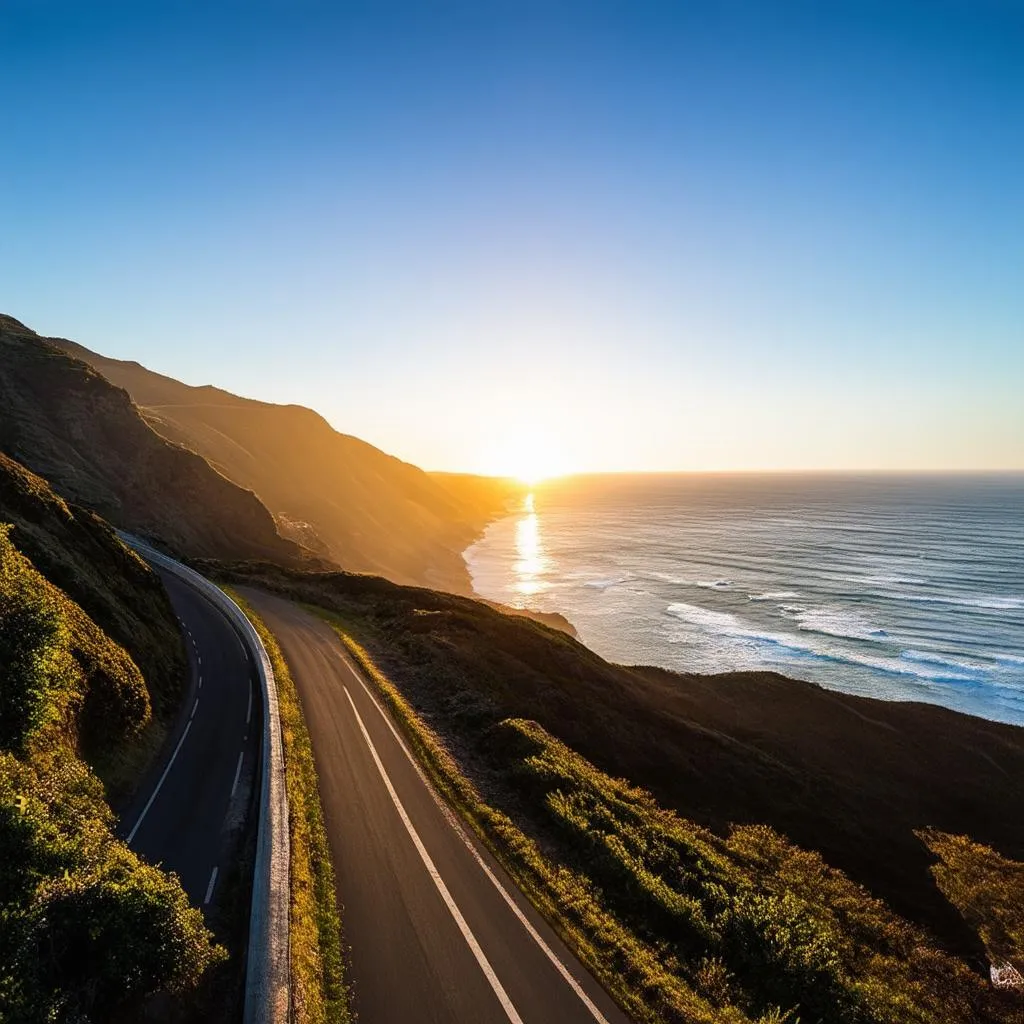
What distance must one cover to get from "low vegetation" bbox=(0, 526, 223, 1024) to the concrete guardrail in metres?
0.90

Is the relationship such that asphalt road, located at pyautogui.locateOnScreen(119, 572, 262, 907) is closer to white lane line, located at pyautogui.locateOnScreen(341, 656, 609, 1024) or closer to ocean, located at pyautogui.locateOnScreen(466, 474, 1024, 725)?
white lane line, located at pyautogui.locateOnScreen(341, 656, 609, 1024)

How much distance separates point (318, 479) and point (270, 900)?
12672cm

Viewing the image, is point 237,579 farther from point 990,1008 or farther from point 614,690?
point 990,1008

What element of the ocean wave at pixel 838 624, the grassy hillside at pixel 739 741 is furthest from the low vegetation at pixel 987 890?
the ocean wave at pixel 838 624

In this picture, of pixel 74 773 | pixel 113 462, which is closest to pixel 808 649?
pixel 74 773

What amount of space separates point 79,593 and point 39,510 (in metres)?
5.16

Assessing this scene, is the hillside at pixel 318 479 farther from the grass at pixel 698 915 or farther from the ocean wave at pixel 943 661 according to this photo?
the grass at pixel 698 915

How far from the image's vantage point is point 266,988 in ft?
32.1

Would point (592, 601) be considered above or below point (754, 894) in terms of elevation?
below

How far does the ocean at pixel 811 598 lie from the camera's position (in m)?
57.9

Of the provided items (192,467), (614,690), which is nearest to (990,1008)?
(614,690)

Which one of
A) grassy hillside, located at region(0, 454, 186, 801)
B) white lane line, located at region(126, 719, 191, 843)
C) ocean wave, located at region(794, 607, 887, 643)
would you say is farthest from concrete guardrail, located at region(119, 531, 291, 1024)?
ocean wave, located at region(794, 607, 887, 643)

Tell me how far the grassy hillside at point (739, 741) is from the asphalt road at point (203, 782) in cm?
748

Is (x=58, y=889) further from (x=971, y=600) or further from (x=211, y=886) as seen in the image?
(x=971, y=600)
